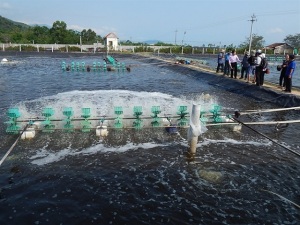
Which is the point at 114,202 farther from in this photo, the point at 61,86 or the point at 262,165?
the point at 61,86

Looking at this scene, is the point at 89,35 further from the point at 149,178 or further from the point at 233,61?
the point at 149,178

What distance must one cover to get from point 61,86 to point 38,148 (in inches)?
478

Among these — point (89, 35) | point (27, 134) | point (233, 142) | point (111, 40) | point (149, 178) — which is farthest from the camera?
point (89, 35)

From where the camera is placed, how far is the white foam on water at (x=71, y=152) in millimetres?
7352

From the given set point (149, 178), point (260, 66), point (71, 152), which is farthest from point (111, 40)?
point (149, 178)

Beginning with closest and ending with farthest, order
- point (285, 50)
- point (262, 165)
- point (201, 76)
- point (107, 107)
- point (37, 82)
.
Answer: point (262, 165)
point (107, 107)
point (37, 82)
point (201, 76)
point (285, 50)

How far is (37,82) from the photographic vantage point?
20.9 m

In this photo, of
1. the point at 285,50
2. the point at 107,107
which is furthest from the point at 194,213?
the point at 285,50

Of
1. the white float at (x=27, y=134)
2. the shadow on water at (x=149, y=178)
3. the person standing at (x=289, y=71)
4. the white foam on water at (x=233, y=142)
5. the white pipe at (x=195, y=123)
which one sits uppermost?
the person standing at (x=289, y=71)

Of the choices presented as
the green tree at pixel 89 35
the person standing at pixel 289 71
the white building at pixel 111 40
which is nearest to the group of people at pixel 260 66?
the person standing at pixel 289 71

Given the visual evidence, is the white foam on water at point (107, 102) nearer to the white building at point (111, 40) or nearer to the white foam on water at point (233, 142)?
the white foam on water at point (233, 142)

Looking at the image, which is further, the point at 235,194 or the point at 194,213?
the point at 235,194

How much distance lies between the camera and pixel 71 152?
25.8ft

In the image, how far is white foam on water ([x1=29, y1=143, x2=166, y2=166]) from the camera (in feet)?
24.1
